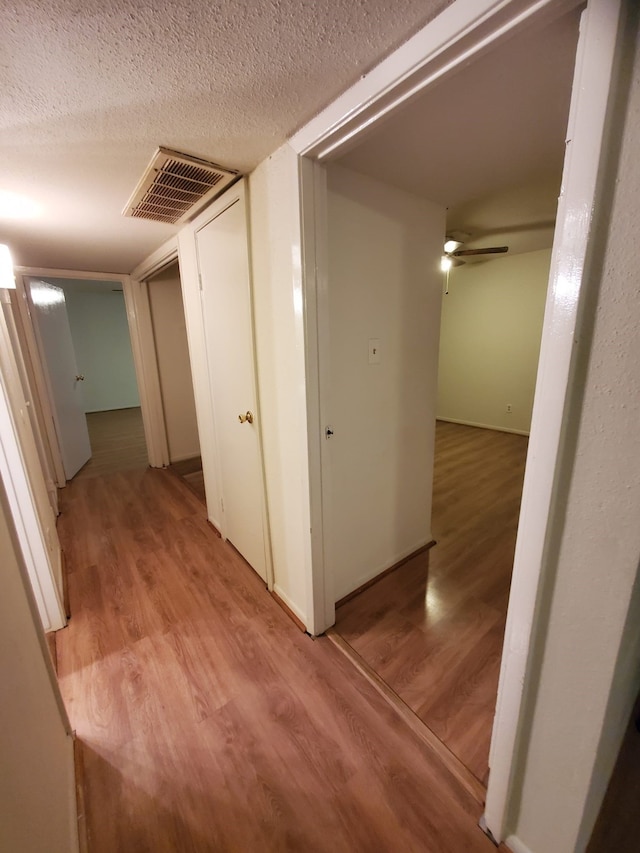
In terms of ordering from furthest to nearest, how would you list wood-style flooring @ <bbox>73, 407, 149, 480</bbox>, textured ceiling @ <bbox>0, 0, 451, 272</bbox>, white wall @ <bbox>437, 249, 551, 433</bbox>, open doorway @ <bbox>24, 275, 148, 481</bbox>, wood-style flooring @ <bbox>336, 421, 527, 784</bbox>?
white wall @ <bbox>437, 249, 551, 433</bbox>
wood-style flooring @ <bbox>73, 407, 149, 480</bbox>
open doorway @ <bbox>24, 275, 148, 481</bbox>
wood-style flooring @ <bbox>336, 421, 527, 784</bbox>
textured ceiling @ <bbox>0, 0, 451, 272</bbox>

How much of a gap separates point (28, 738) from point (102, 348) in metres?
7.02

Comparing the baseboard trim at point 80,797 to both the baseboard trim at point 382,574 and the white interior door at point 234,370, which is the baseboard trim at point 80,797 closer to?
the white interior door at point 234,370

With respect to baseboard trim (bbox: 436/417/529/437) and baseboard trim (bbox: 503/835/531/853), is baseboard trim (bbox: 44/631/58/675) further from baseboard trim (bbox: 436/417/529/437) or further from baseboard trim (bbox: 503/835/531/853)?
baseboard trim (bbox: 436/417/529/437)

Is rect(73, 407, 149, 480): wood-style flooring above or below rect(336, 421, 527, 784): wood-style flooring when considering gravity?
above

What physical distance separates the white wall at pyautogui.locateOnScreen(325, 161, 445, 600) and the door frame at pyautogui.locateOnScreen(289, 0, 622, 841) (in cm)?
44

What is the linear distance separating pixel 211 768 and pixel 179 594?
0.91m

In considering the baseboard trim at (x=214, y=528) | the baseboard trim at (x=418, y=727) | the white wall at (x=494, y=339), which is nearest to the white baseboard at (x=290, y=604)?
the baseboard trim at (x=418, y=727)

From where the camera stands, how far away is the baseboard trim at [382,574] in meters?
1.80

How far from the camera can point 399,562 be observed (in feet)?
6.75

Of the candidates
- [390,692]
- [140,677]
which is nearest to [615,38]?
[390,692]

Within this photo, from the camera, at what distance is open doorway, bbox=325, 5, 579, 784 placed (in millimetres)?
1085

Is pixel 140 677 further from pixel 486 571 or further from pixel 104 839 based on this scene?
pixel 486 571

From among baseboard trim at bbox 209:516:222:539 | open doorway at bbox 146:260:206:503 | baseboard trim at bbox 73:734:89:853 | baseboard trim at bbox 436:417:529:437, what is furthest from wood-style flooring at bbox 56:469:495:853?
baseboard trim at bbox 436:417:529:437

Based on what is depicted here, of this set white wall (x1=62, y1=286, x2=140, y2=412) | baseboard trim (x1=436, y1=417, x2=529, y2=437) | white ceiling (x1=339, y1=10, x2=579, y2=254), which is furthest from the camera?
white wall (x1=62, y1=286, x2=140, y2=412)
